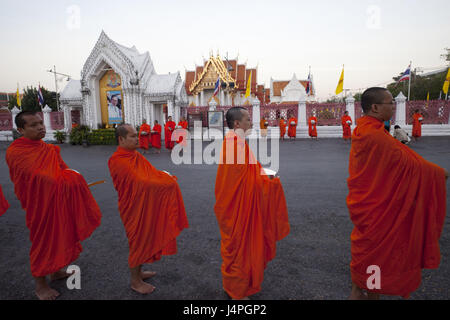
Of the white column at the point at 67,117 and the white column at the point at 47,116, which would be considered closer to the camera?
the white column at the point at 67,117

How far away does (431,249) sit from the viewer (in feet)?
6.29

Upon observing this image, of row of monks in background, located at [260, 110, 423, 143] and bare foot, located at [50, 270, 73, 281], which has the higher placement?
row of monks in background, located at [260, 110, 423, 143]

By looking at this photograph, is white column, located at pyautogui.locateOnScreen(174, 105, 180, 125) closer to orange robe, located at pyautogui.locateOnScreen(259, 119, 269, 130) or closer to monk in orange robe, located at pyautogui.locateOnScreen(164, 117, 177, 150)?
monk in orange robe, located at pyautogui.locateOnScreen(164, 117, 177, 150)

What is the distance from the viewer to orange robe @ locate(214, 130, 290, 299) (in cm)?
218

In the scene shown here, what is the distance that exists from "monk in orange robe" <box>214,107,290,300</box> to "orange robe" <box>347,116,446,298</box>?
73 centimetres

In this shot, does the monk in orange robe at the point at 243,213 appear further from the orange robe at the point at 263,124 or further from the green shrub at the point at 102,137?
the green shrub at the point at 102,137

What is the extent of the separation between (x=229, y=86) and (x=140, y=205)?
996 inches

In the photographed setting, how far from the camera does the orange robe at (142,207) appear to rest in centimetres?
236

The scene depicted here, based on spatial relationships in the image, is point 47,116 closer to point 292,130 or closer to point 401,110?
point 292,130

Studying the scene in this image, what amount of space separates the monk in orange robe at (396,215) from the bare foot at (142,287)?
1.77 metres

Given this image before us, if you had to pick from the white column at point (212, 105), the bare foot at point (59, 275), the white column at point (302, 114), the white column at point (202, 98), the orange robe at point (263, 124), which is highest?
the white column at point (202, 98)

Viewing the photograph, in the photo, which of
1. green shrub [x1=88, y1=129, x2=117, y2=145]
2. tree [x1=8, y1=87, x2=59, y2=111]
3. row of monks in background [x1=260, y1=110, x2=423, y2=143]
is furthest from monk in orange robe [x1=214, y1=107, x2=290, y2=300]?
tree [x1=8, y1=87, x2=59, y2=111]

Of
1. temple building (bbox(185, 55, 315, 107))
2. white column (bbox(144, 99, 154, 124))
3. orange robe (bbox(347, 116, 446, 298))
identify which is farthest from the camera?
temple building (bbox(185, 55, 315, 107))

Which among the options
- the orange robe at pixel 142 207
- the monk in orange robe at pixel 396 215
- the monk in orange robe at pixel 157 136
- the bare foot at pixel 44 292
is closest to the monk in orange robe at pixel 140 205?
the orange robe at pixel 142 207
